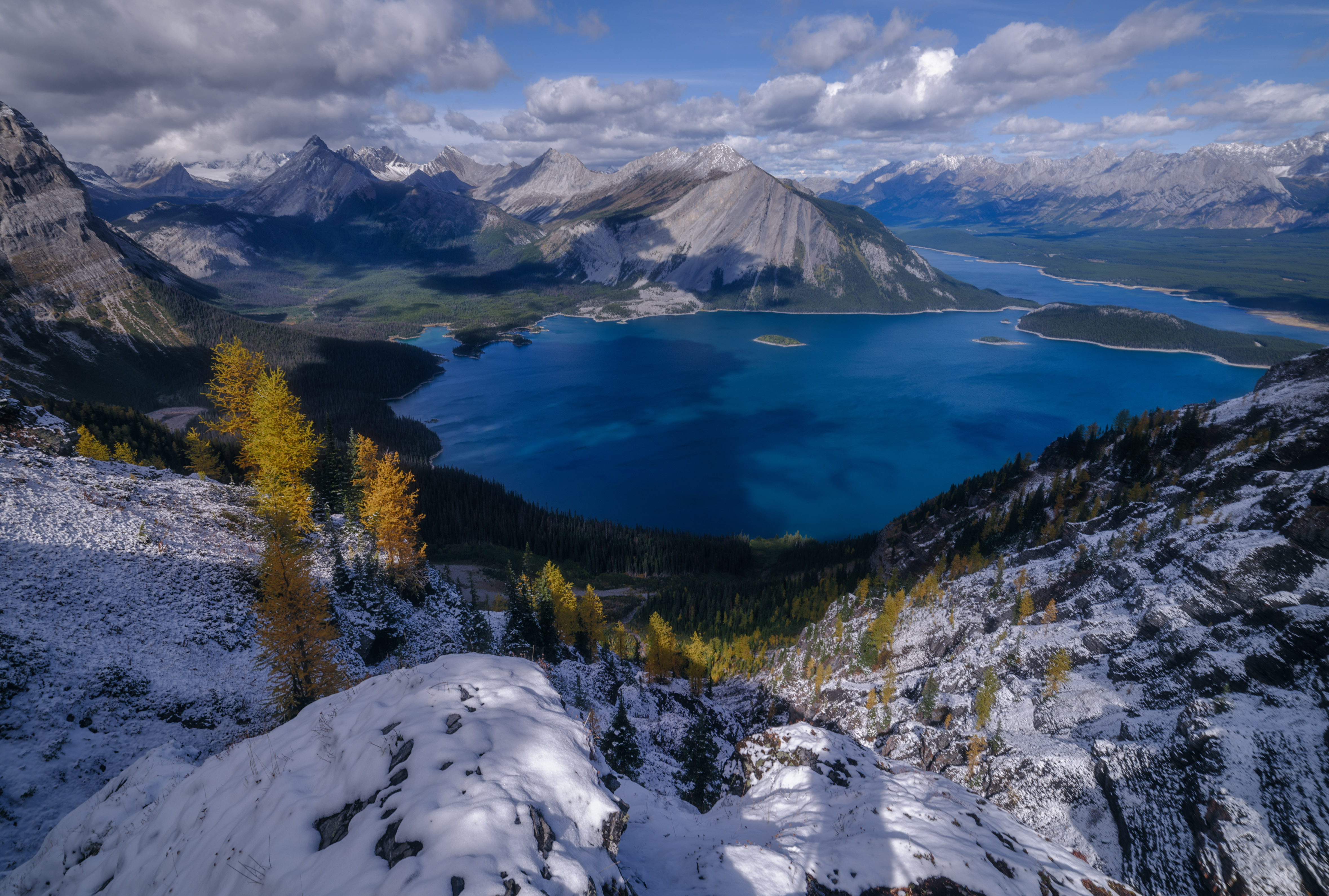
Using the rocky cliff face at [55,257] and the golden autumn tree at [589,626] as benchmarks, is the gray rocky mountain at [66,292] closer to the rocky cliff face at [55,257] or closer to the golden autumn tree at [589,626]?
the rocky cliff face at [55,257]

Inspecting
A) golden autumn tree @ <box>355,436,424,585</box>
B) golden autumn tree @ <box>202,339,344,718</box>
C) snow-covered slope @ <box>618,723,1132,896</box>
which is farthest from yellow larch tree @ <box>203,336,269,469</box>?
snow-covered slope @ <box>618,723,1132,896</box>

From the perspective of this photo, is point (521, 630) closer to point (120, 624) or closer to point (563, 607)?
point (563, 607)

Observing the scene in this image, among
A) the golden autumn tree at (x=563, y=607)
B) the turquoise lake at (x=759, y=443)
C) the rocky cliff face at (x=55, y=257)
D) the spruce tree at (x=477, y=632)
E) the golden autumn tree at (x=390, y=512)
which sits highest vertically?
the rocky cliff face at (x=55, y=257)

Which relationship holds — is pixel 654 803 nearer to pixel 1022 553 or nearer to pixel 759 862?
pixel 759 862

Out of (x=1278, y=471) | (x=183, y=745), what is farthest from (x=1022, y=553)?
(x=183, y=745)

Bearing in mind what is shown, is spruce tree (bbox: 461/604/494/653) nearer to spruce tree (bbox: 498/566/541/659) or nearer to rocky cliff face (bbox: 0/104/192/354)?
spruce tree (bbox: 498/566/541/659)

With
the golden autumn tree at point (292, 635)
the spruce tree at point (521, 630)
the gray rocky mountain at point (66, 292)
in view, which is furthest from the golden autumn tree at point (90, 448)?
the gray rocky mountain at point (66, 292)
